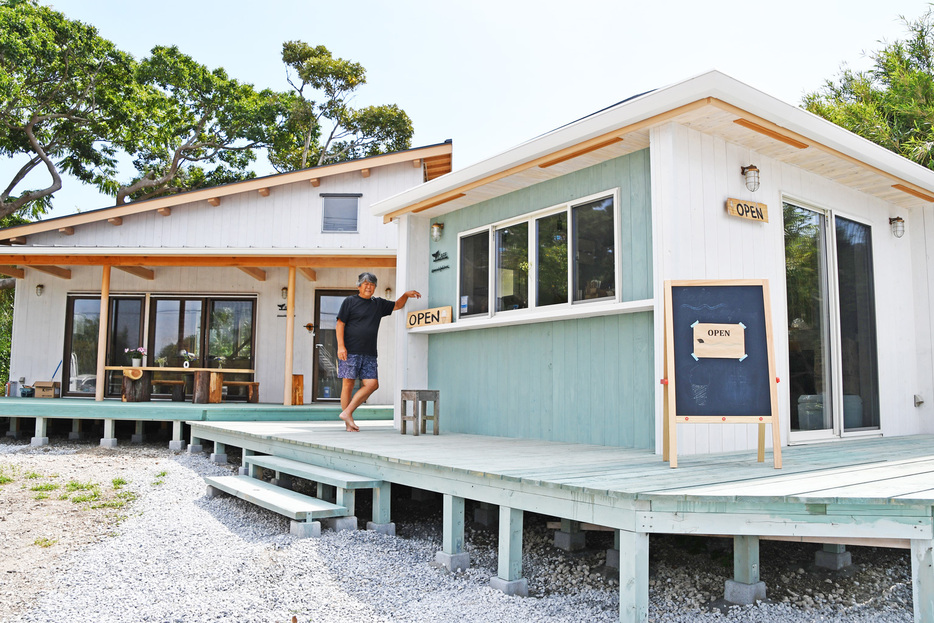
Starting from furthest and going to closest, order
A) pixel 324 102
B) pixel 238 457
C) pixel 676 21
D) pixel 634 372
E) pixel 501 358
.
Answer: pixel 324 102, pixel 676 21, pixel 238 457, pixel 501 358, pixel 634 372

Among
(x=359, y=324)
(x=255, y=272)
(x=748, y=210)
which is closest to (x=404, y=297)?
(x=359, y=324)

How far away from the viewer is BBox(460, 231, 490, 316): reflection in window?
6.03 m

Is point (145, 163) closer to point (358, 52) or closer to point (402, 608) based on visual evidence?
point (358, 52)

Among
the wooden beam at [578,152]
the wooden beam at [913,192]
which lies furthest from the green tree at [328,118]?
the wooden beam at [913,192]

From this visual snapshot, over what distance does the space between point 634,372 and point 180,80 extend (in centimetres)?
1833

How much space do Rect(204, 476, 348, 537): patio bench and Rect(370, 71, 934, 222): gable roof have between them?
275cm

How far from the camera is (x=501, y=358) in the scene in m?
5.81

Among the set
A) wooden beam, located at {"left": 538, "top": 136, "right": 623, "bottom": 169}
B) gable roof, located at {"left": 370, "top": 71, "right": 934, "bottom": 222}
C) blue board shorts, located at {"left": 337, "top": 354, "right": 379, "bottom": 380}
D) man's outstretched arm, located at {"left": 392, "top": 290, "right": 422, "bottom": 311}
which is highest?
gable roof, located at {"left": 370, "top": 71, "right": 934, "bottom": 222}

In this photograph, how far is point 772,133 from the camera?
4395 mm

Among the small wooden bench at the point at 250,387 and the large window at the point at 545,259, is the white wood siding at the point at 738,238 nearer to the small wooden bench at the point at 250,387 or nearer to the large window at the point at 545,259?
the large window at the point at 545,259

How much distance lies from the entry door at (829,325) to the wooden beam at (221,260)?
206 inches

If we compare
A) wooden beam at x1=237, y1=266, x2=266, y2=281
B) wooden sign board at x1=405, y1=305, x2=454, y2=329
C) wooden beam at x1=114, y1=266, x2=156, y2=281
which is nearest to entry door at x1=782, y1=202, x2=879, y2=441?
wooden sign board at x1=405, y1=305, x2=454, y2=329

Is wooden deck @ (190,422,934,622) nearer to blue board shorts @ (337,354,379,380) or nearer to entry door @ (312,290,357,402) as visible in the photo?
blue board shorts @ (337,354,379,380)

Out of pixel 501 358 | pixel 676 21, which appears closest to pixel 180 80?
pixel 676 21
